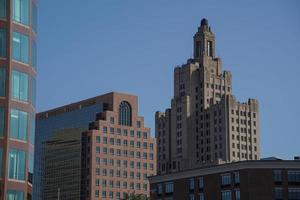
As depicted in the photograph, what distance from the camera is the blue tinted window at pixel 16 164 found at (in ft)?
184

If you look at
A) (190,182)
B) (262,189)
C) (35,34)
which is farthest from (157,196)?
(35,34)

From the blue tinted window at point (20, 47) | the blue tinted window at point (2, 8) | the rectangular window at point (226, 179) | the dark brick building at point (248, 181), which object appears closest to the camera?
the blue tinted window at point (2, 8)

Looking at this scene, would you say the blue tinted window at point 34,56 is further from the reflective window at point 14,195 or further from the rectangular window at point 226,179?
the rectangular window at point 226,179

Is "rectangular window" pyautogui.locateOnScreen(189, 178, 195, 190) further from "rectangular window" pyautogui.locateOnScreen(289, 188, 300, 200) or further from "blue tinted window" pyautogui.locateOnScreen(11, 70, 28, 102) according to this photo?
"blue tinted window" pyautogui.locateOnScreen(11, 70, 28, 102)

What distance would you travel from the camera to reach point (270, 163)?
397 ft

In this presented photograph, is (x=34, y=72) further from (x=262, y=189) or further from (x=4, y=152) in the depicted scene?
(x=262, y=189)

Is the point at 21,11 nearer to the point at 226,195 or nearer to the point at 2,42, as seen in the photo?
the point at 2,42

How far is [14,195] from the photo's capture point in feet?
183

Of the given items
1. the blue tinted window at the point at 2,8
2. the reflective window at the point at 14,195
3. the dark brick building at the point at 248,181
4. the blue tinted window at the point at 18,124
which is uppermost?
the blue tinted window at the point at 2,8

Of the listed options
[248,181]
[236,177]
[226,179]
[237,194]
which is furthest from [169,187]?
[248,181]

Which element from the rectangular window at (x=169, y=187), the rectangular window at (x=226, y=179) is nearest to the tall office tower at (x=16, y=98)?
the rectangular window at (x=226, y=179)

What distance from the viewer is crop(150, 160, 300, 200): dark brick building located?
120 meters

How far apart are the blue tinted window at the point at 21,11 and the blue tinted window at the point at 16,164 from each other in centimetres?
1086

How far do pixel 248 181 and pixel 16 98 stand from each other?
70.3 m
